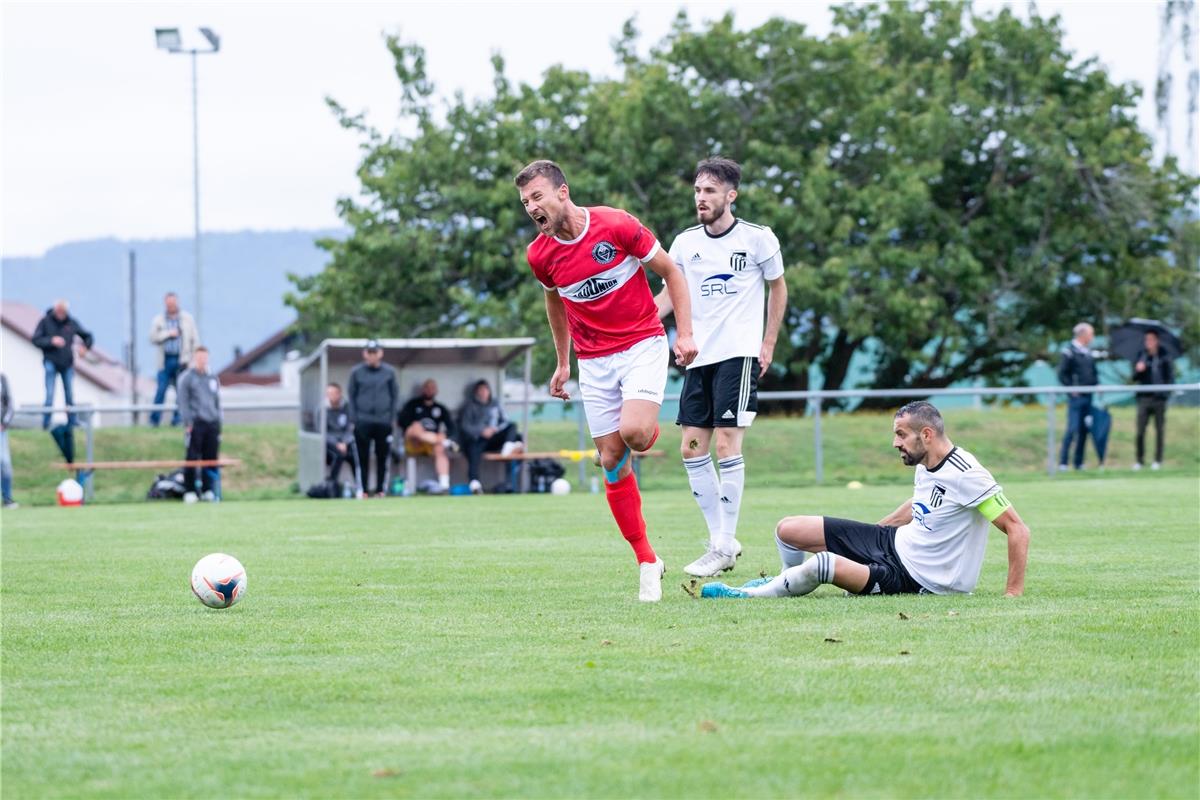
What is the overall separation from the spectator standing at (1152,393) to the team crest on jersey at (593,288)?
1709 cm

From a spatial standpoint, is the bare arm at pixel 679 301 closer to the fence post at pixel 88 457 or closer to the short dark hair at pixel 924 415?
the short dark hair at pixel 924 415

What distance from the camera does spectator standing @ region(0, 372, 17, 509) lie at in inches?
788

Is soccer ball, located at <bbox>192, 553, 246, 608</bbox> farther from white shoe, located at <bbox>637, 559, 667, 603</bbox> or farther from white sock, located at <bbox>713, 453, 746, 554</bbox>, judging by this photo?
white sock, located at <bbox>713, 453, 746, 554</bbox>

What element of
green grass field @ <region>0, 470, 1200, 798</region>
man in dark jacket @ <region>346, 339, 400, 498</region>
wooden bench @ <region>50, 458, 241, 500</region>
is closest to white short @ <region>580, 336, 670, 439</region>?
green grass field @ <region>0, 470, 1200, 798</region>

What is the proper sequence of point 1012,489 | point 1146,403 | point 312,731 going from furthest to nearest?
point 1146,403 → point 1012,489 → point 312,731

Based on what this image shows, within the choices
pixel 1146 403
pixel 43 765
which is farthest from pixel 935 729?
pixel 1146 403

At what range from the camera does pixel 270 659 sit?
5914 millimetres

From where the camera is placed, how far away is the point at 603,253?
7.93 m

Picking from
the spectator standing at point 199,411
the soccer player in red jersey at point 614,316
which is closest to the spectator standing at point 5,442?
the spectator standing at point 199,411

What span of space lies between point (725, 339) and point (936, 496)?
2.33m

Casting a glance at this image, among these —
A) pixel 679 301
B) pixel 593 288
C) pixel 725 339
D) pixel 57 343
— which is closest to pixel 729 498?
pixel 725 339

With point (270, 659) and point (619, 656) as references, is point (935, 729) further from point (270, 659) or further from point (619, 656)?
point (270, 659)

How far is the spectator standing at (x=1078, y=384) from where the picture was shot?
23422 mm

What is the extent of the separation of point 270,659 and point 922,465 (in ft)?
10.8
